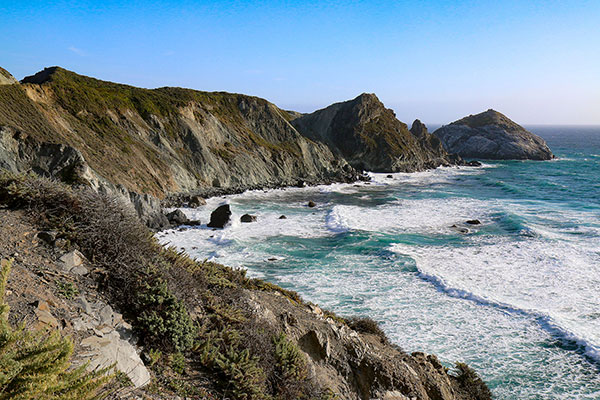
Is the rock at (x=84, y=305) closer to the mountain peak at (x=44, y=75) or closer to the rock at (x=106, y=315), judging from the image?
the rock at (x=106, y=315)

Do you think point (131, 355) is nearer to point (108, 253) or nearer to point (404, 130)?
point (108, 253)

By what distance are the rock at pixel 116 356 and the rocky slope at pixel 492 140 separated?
11570 cm

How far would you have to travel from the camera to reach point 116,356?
539 centimetres

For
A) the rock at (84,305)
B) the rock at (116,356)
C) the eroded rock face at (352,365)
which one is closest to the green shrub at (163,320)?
the rock at (116,356)

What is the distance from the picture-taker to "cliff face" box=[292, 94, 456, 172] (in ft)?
246

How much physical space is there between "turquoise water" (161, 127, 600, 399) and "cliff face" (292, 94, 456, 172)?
98.6ft

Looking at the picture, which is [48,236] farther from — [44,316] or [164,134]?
[164,134]

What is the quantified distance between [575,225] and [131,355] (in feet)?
120

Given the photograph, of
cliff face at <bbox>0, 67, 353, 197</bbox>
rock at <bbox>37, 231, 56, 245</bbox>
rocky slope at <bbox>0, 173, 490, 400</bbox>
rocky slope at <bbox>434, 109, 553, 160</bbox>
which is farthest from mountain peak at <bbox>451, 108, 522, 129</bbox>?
rock at <bbox>37, 231, 56, 245</bbox>

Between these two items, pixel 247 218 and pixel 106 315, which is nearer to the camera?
pixel 106 315

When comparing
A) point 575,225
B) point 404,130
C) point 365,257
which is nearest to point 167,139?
point 365,257

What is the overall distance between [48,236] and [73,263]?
30.0 inches

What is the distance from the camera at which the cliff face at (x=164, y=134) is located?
36.7 metres

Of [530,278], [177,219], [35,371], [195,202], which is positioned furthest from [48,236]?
[195,202]
